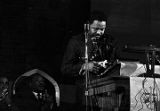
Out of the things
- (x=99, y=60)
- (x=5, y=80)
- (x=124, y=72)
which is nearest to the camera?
(x=124, y=72)

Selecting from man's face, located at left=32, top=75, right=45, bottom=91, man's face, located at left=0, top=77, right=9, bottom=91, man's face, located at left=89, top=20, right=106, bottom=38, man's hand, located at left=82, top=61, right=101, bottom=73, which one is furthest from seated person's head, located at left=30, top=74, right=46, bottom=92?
man's face, located at left=89, top=20, right=106, bottom=38

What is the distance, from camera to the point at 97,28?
5.71 m

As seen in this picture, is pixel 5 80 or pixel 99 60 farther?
pixel 5 80

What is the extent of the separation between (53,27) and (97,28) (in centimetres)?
196

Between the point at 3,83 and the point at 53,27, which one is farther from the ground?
the point at 53,27

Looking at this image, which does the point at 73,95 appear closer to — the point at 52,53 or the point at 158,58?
the point at 52,53

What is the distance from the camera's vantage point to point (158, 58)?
16.8ft

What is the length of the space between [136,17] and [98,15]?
180cm

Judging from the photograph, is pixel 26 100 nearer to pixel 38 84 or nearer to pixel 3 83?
pixel 38 84

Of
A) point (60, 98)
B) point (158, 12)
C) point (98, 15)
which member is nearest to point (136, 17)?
point (158, 12)

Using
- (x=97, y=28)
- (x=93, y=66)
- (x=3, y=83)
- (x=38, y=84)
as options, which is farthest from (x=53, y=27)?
(x=93, y=66)

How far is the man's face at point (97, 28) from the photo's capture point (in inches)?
220

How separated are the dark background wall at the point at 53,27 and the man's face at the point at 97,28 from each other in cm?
156

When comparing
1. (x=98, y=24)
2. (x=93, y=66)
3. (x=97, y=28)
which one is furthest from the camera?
(x=98, y=24)
